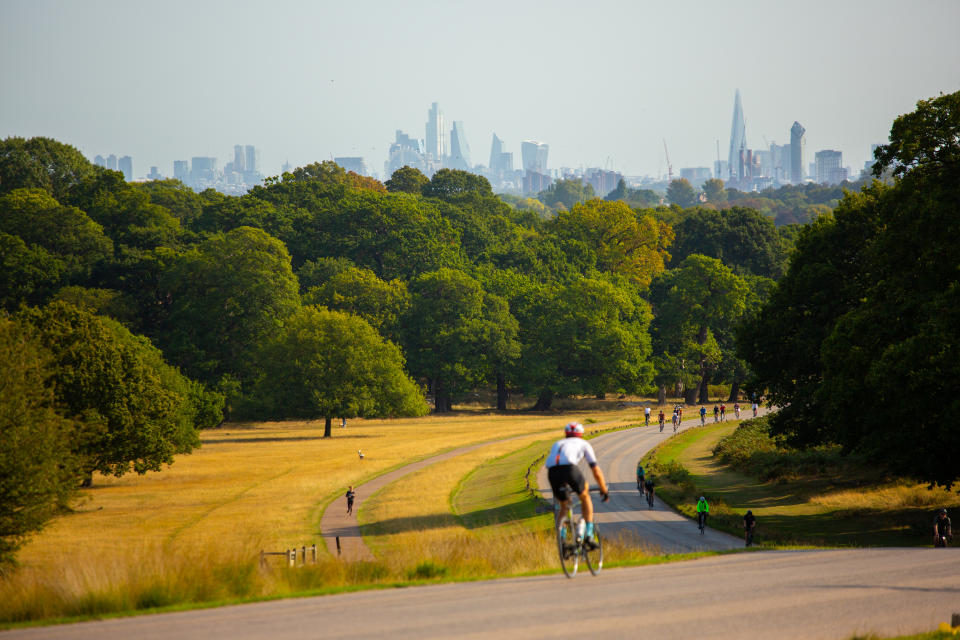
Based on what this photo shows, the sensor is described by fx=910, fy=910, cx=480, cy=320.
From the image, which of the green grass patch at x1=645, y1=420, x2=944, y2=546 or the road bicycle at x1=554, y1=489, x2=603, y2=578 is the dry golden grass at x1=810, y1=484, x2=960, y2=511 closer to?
the green grass patch at x1=645, y1=420, x2=944, y2=546

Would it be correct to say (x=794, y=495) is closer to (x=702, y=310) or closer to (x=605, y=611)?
(x=605, y=611)

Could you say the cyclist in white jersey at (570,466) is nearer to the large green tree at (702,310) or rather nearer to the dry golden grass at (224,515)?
the dry golden grass at (224,515)

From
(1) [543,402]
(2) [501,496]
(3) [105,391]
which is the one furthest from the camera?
(1) [543,402]

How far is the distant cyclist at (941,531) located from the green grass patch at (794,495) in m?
1.35

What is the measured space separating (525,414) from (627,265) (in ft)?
121

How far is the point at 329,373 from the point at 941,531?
58.8 m

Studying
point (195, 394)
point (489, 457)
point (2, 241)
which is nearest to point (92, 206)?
point (2, 241)

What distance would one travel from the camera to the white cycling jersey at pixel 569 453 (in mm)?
12719

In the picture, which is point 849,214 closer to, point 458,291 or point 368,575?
point 368,575

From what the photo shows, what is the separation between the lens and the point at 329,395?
257 ft

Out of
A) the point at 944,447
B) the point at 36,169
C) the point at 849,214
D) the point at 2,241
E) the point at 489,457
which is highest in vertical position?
the point at 36,169

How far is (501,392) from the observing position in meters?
101

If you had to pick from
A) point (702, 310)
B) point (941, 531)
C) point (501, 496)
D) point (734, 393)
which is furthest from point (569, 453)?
point (734, 393)

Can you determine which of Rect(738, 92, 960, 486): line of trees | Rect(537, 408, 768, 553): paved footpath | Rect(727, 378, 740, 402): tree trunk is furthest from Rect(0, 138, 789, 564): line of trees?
Rect(738, 92, 960, 486): line of trees
